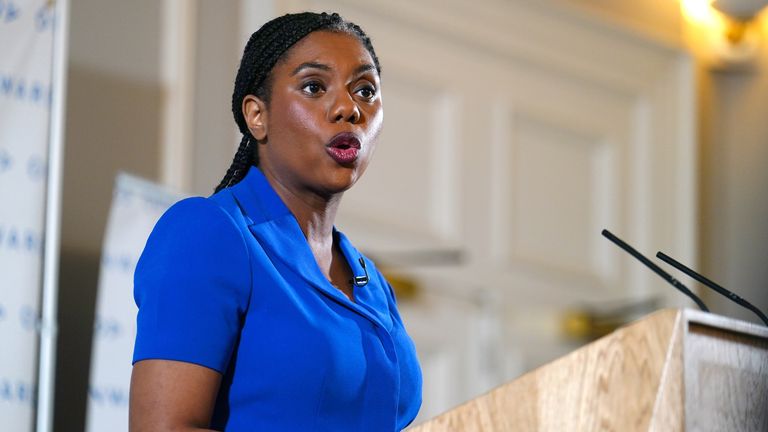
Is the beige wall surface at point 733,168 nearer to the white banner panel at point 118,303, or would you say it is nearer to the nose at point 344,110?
the white banner panel at point 118,303

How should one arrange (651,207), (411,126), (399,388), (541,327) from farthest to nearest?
(651,207) < (541,327) < (411,126) < (399,388)

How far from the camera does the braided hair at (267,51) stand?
143 centimetres

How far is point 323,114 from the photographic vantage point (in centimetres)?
138

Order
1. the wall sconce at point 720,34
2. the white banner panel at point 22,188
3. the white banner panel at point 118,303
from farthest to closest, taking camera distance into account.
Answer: the wall sconce at point 720,34 < the white banner panel at point 118,303 < the white banner panel at point 22,188

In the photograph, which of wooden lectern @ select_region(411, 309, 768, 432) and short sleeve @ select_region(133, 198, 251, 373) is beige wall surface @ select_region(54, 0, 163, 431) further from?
wooden lectern @ select_region(411, 309, 768, 432)

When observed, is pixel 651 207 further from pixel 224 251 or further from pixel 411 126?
pixel 224 251

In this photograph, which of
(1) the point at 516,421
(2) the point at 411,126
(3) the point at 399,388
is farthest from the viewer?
(2) the point at 411,126

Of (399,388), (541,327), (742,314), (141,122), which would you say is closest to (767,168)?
(742,314)

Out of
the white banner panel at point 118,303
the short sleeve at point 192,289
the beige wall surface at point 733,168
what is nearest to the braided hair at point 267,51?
the short sleeve at point 192,289

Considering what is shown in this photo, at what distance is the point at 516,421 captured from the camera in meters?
1.24

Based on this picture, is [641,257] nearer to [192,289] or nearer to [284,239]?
[284,239]

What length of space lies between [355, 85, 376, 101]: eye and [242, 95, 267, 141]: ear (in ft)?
0.38

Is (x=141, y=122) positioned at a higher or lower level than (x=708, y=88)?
lower

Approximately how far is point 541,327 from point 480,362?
1.13ft
